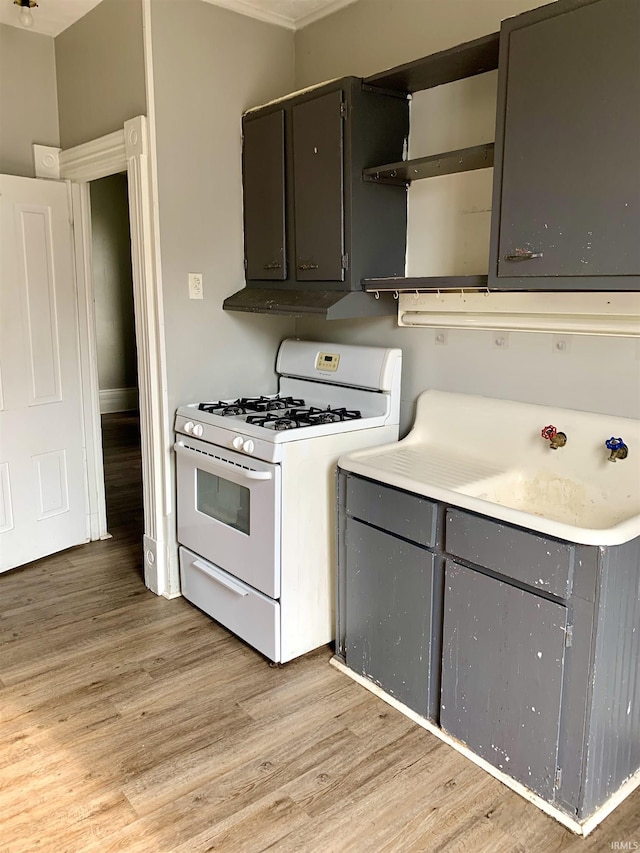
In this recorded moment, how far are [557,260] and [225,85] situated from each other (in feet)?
5.94

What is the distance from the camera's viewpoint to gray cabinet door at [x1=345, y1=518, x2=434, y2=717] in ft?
7.01

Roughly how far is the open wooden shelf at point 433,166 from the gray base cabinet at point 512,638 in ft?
3.69

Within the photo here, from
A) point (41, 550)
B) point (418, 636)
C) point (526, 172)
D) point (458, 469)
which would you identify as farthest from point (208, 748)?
point (526, 172)

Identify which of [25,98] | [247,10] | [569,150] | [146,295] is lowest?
[146,295]

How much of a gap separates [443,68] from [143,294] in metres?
1.50

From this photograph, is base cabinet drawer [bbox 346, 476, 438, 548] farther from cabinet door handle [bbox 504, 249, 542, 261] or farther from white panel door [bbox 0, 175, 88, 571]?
white panel door [bbox 0, 175, 88, 571]

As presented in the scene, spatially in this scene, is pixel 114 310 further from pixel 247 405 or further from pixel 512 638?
pixel 512 638

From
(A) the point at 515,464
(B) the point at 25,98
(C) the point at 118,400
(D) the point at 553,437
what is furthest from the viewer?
(C) the point at 118,400

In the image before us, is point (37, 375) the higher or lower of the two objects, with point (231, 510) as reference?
higher

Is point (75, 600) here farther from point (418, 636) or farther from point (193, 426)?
point (418, 636)

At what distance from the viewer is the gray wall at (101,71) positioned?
2723mm

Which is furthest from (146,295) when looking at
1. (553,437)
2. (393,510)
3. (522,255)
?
(553,437)

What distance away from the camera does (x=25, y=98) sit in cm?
324

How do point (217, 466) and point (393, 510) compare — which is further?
point (217, 466)
